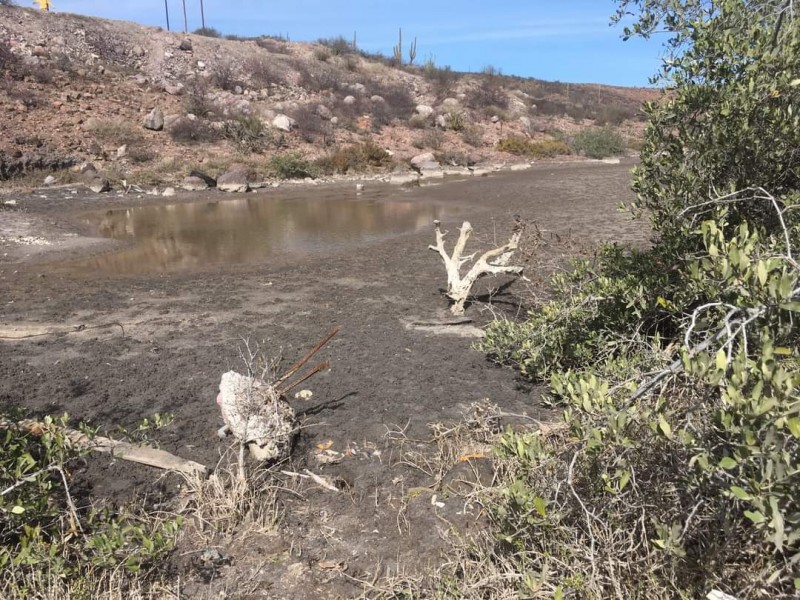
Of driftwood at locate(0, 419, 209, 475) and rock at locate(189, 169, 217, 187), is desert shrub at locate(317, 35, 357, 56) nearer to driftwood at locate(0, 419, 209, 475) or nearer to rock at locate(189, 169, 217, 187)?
rock at locate(189, 169, 217, 187)

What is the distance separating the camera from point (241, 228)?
13797 millimetres

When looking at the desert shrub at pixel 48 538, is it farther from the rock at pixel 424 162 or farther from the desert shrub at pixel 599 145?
the desert shrub at pixel 599 145

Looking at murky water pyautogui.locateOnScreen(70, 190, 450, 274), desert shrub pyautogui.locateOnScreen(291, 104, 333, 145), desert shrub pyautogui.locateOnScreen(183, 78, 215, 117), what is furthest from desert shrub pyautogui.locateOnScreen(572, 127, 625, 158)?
desert shrub pyautogui.locateOnScreen(183, 78, 215, 117)

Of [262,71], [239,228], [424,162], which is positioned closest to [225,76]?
[262,71]

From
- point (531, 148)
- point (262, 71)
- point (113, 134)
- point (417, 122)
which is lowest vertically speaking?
point (531, 148)

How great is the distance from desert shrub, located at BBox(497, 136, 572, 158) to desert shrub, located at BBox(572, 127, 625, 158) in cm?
93

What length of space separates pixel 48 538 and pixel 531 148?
30760 mm

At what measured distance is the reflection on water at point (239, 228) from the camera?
1072 centimetres

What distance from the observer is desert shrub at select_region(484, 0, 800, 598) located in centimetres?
180

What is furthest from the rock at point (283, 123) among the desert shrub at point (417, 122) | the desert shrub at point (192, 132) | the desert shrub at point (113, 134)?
the desert shrub at point (417, 122)

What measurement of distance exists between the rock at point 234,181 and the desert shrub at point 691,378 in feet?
54.4

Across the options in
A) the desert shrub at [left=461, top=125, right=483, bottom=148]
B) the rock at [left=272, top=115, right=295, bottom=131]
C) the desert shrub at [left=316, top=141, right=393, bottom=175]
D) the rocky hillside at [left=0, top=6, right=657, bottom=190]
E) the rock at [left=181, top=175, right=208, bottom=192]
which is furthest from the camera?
the desert shrub at [left=461, top=125, right=483, bottom=148]

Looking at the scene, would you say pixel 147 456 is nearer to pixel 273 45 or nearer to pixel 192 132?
pixel 192 132

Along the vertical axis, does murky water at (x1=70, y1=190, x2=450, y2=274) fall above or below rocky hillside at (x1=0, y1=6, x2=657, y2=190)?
below
